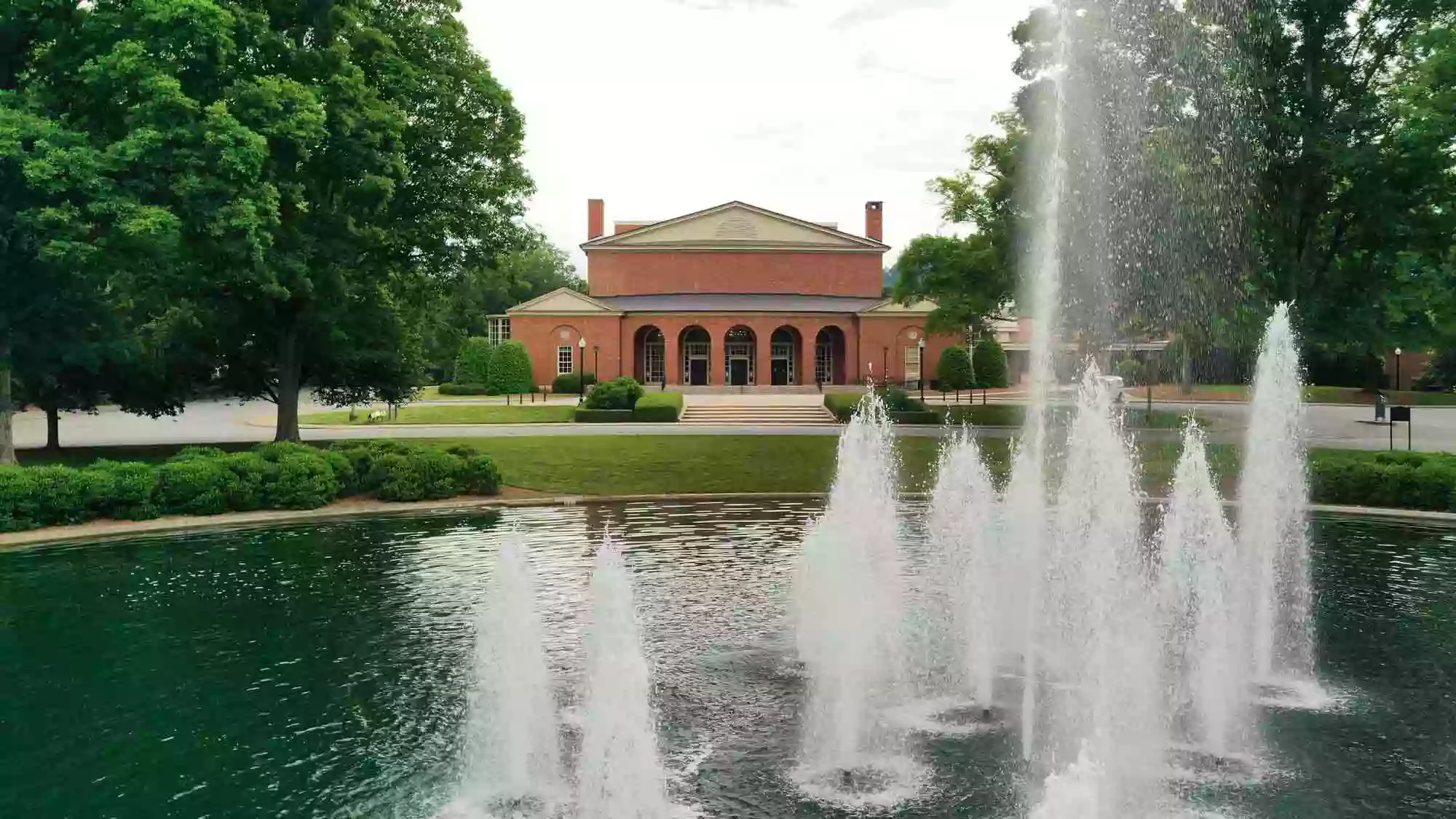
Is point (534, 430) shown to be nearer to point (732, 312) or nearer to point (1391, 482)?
point (732, 312)

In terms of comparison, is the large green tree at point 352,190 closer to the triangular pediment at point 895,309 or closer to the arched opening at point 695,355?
the arched opening at point 695,355

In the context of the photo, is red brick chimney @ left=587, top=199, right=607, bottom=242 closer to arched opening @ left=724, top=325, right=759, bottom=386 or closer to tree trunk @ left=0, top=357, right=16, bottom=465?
arched opening @ left=724, top=325, right=759, bottom=386

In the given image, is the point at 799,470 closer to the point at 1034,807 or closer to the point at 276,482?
the point at 276,482

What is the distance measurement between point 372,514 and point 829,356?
4698cm

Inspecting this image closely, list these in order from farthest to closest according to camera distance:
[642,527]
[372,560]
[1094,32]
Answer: [1094,32] → [642,527] → [372,560]

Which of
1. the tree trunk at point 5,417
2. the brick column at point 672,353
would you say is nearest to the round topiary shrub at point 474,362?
the brick column at point 672,353

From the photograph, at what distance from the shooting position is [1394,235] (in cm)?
2933

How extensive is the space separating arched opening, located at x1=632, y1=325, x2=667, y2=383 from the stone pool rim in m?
39.9

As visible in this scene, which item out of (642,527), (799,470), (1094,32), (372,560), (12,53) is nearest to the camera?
(372,560)

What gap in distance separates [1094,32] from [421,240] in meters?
21.3

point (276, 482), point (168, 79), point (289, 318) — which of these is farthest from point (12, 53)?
point (276, 482)

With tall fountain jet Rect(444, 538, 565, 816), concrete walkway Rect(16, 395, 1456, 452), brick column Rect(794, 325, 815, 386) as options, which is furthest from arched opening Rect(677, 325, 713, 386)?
tall fountain jet Rect(444, 538, 565, 816)

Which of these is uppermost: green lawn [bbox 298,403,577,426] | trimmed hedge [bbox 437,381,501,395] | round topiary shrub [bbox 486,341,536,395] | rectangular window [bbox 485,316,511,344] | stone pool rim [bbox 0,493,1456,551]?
rectangular window [bbox 485,316,511,344]

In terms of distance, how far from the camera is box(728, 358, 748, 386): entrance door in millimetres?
63812
